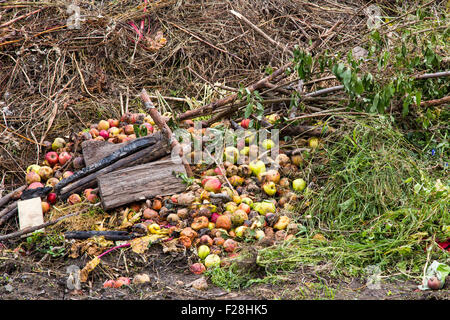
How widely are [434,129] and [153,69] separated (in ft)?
10.8

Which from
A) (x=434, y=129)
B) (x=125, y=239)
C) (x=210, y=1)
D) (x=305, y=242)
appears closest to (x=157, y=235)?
(x=125, y=239)

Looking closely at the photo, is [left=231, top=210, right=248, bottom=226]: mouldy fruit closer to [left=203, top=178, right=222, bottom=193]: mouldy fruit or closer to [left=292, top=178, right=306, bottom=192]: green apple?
[left=203, top=178, right=222, bottom=193]: mouldy fruit

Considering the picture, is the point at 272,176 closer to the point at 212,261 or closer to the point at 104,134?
the point at 212,261

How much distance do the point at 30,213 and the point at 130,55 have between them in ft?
9.08

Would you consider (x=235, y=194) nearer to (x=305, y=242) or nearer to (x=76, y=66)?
(x=305, y=242)

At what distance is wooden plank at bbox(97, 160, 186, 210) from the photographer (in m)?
4.23

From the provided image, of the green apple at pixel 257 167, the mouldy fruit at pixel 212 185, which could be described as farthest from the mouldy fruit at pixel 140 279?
the green apple at pixel 257 167

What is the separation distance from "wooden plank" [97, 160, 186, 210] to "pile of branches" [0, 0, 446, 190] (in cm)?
82

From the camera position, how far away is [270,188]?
4309 millimetres

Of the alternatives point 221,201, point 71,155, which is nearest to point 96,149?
point 71,155

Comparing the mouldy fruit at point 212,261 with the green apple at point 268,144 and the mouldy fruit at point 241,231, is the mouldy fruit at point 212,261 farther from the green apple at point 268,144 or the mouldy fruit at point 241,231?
the green apple at point 268,144

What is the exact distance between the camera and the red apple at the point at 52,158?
16.1ft

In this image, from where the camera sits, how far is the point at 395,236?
3549mm

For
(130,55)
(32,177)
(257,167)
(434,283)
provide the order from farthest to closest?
(130,55)
(32,177)
(257,167)
(434,283)
